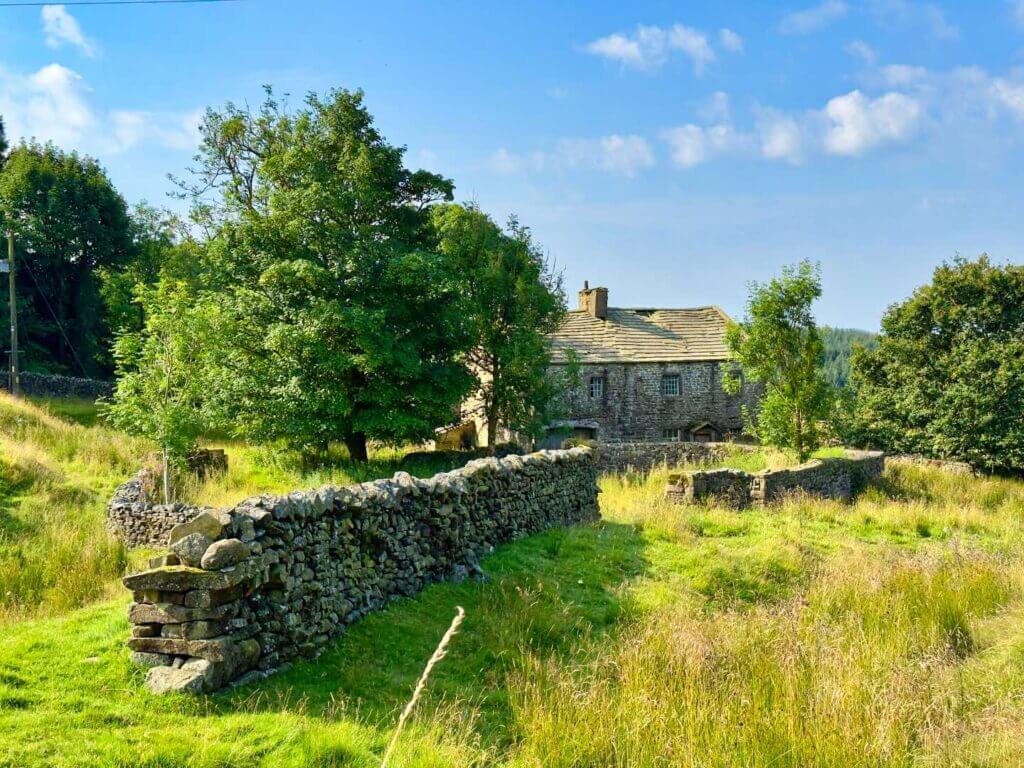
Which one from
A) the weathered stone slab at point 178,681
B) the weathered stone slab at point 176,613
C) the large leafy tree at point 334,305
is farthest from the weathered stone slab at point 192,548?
the large leafy tree at point 334,305

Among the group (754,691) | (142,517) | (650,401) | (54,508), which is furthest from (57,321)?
(754,691)

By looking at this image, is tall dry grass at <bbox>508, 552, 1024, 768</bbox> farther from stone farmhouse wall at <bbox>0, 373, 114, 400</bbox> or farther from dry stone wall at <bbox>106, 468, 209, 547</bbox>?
stone farmhouse wall at <bbox>0, 373, 114, 400</bbox>

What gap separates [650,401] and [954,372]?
44.8 ft

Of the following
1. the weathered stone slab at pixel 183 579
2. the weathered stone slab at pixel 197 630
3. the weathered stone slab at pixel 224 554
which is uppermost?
the weathered stone slab at pixel 224 554

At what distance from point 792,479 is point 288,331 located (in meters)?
15.1

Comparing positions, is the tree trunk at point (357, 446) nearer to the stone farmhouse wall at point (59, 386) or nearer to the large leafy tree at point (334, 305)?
the large leafy tree at point (334, 305)

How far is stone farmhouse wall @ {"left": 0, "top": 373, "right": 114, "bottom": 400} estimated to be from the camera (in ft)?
104

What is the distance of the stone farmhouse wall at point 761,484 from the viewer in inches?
742

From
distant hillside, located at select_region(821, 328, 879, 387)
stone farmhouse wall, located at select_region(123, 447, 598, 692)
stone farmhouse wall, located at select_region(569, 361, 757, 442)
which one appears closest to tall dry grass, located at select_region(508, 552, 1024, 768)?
stone farmhouse wall, located at select_region(123, 447, 598, 692)

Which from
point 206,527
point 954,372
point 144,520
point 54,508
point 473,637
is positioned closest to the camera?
point 206,527

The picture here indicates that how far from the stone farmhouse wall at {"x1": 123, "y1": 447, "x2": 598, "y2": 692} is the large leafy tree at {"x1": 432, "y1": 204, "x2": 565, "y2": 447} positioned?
14.9 m

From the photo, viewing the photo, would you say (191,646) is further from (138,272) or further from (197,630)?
(138,272)

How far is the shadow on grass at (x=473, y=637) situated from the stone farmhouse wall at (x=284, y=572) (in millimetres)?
249

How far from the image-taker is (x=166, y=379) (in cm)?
1653
